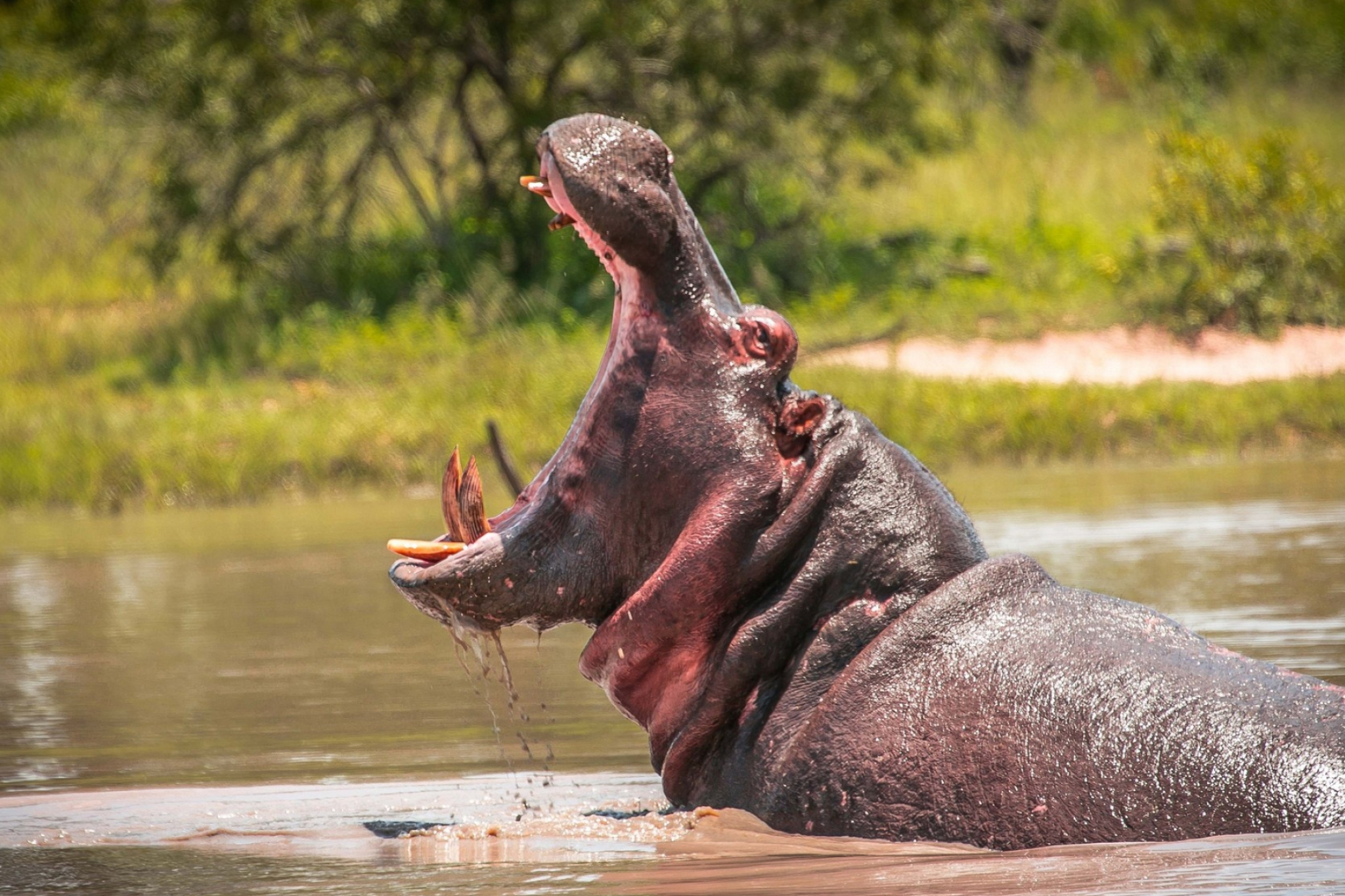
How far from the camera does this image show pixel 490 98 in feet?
65.4

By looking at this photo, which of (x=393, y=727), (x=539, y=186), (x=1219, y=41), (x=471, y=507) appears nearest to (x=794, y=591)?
(x=471, y=507)

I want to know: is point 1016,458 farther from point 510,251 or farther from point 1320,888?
point 1320,888

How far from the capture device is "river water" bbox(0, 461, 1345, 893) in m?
3.12

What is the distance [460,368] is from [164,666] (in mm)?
9407

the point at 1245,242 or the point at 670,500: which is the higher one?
the point at 670,500

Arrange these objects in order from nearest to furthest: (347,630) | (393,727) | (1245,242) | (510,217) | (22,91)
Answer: (393,727)
(347,630)
(1245,242)
(510,217)
(22,91)

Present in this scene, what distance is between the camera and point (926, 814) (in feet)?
10.1

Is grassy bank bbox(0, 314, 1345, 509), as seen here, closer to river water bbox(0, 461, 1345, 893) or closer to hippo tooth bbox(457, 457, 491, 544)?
river water bbox(0, 461, 1345, 893)

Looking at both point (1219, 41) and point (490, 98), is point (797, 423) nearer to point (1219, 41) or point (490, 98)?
point (490, 98)

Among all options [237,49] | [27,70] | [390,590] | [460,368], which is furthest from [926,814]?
[27,70]

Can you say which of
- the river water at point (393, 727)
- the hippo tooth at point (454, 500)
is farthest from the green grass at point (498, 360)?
the hippo tooth at point (454, 500)

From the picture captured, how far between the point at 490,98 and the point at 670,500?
17149 millimetres

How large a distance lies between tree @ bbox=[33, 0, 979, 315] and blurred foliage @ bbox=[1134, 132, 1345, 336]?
2.78 meters

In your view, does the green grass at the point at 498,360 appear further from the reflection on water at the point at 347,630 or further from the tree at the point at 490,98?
the reflection on water at the point at 347,630
